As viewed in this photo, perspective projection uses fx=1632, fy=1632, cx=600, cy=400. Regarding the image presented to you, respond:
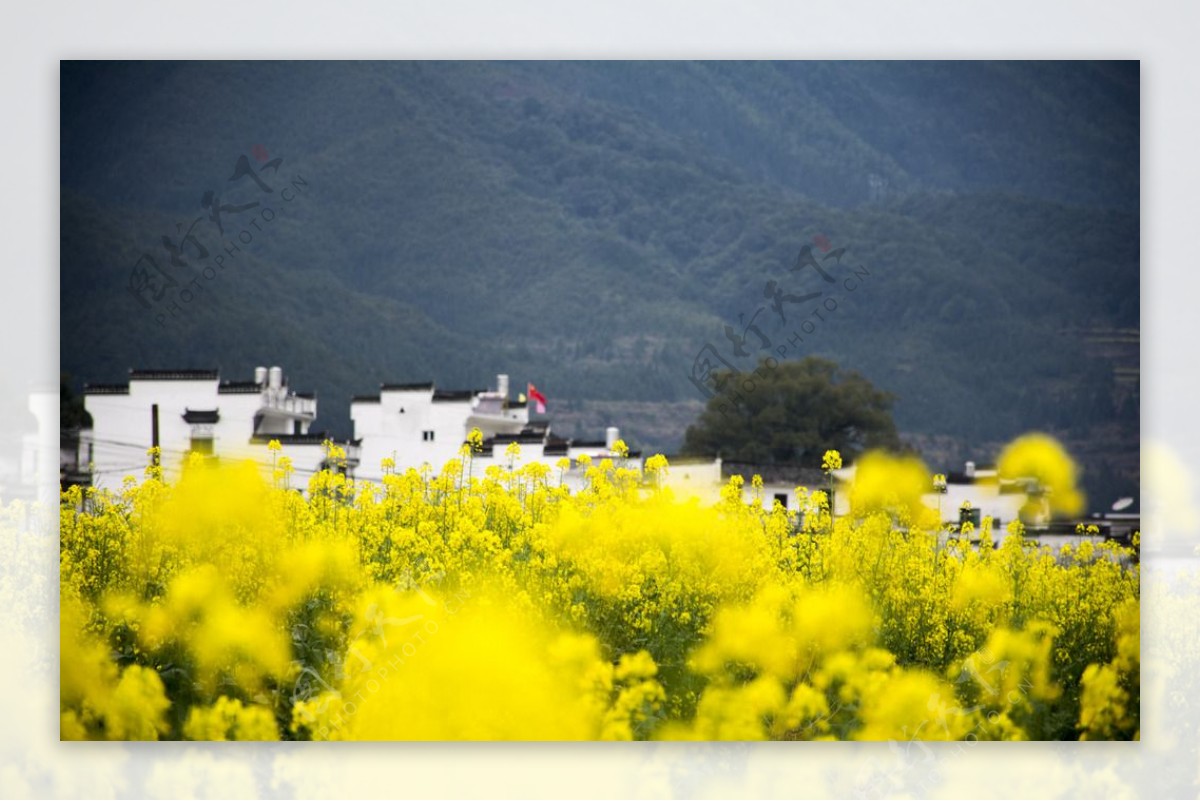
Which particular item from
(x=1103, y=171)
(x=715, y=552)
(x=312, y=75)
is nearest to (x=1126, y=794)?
(x=715, y=552)

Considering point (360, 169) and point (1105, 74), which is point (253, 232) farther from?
point (1105, 74)

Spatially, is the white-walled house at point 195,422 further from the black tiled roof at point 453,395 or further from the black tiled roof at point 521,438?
the black tiled roof at point 521,438

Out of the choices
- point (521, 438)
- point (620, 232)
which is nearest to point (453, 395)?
point (521, 438)

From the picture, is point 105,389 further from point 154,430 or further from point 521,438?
point 521,438

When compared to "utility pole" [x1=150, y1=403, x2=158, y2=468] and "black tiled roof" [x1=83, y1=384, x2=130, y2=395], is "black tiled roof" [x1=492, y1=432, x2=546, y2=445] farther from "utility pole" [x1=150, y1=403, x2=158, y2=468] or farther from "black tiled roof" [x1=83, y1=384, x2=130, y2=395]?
"black tiled roof" [x1=83, y1=384, x2=130, y2=395]

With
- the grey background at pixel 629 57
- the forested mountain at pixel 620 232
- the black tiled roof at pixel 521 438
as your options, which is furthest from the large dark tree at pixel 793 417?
the grey background at pixel 629 57

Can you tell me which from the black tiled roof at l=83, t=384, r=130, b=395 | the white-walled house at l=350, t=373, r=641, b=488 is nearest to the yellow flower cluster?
the white-walled house at l=350, t=373, r=641, b=488
